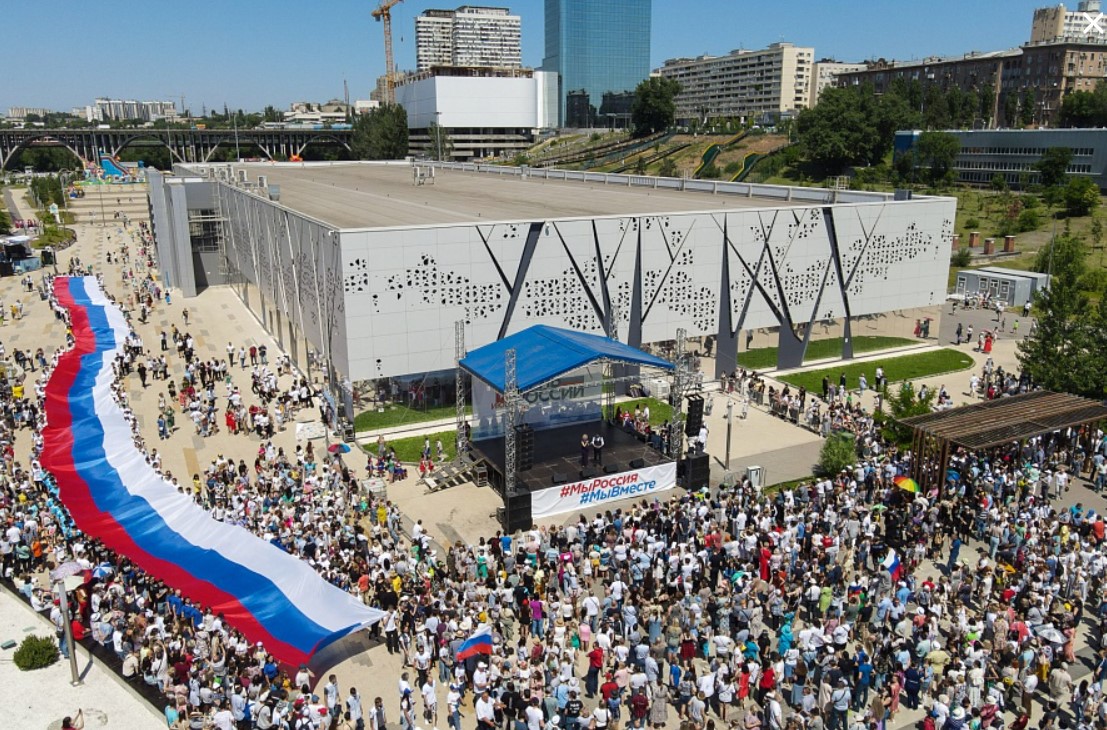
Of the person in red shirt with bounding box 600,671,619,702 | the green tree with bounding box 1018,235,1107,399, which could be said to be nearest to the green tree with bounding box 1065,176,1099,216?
the green tree with bounding box 1018,235,1107,399

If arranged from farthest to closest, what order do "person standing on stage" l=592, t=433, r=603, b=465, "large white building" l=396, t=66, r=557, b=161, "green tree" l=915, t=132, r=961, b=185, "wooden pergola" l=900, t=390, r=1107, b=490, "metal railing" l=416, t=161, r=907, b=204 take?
"large white building" l=396, t=66, r=557, b=161 → "green tree" l=915, t=132, r=961, b=185 → "metal railing" l=416, t=161, r=907, b=204 → "person standing on stage" l=592, t=433, r=603, b=465 → "wooden pergola" l=900, t=390, r=1107, b=490

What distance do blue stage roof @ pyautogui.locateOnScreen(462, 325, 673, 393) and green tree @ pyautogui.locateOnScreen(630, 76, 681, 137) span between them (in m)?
114

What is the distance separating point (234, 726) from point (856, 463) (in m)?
17.6

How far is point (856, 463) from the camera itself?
2452 centimetres

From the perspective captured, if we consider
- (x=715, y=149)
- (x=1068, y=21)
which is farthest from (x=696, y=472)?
(x=1068, y=21)

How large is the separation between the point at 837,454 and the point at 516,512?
920 centimetres

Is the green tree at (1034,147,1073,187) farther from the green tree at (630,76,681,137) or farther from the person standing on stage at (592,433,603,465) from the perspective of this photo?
the person standing on stage at (592,433,603,465)

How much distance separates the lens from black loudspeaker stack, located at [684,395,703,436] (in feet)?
80.6

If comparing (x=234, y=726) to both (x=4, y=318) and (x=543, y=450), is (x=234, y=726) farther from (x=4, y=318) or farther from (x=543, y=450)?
(x=4, y=318)

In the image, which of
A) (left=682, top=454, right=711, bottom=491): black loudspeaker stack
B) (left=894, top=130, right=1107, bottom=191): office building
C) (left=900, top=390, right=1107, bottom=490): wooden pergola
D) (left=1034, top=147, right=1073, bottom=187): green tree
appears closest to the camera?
(left=900, top=390, right=1107, bottom=490): wooden pergola

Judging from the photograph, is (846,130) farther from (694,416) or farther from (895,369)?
(694,416)

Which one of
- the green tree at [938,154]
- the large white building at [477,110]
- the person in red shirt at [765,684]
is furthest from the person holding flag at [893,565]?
the large white building at [477,110]

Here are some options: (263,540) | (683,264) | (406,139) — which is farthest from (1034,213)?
(406,139)

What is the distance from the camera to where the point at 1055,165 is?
76.5 metres
